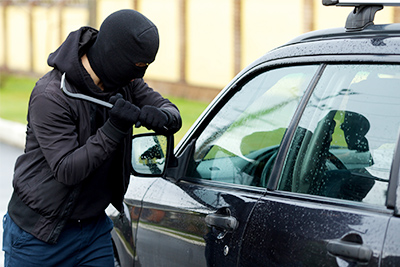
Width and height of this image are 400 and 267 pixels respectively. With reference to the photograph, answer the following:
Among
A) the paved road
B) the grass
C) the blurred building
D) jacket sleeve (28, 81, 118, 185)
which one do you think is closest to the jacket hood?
jacket sleeve (28, 81, 118, 185)

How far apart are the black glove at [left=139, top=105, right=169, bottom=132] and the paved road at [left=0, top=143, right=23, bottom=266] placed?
3258 mm

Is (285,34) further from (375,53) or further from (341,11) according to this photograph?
(375,53)

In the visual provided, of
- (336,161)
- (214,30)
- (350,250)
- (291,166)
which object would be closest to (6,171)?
(291,166)

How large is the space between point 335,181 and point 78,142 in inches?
40.8

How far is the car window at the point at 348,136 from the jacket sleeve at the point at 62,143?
697 millimetres

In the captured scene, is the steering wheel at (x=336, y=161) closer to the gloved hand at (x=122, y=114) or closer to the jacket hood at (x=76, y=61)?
the gloved hand at (x=122, y=114)

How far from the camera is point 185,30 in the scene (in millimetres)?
17922

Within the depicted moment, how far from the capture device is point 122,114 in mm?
2596

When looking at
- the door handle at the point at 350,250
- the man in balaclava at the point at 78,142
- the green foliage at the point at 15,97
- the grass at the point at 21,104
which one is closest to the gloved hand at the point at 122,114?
the man in balaclava at the point at 78,142

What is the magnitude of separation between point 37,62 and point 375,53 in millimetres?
26534

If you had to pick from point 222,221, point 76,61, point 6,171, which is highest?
point 76,61

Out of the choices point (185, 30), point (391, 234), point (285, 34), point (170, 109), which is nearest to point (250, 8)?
point (285, 34)

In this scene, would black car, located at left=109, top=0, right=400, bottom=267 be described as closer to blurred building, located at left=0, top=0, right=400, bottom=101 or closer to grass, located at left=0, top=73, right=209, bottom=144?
grass, located at left=0, top=73, right=209, bottom=144

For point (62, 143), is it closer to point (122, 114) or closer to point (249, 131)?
point (122, 114)
